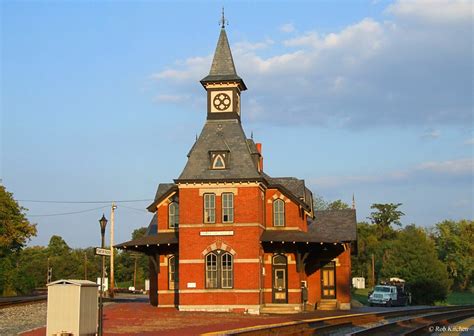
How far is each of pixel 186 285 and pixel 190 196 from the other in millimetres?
4729

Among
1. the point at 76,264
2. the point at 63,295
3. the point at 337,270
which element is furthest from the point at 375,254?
the point at 63,295

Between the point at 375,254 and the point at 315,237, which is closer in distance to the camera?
the point at 315,237

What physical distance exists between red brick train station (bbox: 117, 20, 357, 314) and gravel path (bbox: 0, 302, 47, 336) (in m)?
6.40

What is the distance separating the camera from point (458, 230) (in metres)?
111

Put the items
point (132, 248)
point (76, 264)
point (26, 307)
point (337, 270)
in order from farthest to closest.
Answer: point (76, 264)
point (337, 270)
point (132, 248)
point (26, 307)

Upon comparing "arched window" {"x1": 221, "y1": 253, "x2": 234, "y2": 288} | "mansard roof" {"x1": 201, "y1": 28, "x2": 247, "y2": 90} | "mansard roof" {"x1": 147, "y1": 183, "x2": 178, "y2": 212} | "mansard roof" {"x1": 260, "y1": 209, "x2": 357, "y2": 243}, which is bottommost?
"arched window" {"x1": 221, "y1": 253, "x2": 234, "y2": 288}

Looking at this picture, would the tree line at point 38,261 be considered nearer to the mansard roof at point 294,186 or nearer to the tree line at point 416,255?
the mansard roof at point 294,186

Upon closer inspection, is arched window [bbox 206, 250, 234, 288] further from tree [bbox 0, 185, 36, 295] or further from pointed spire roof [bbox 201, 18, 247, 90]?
tree [bbox 0, 185, 36, 295]

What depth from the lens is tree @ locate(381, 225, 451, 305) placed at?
68.6 meters

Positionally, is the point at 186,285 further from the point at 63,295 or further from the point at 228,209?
the point at 63,295

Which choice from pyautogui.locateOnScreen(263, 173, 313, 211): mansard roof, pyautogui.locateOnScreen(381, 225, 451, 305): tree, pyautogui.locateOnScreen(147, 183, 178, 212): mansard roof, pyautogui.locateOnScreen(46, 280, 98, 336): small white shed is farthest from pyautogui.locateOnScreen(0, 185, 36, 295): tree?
pyautogui.locateOnScreen(46, 280, 98, 336): small white shed

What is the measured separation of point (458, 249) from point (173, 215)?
7198cm

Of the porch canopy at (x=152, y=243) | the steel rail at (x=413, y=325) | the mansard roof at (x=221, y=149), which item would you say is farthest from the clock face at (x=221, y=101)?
the steel rail at (x=413, y=325)

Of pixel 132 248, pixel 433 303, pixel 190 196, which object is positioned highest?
pixel 190 196
